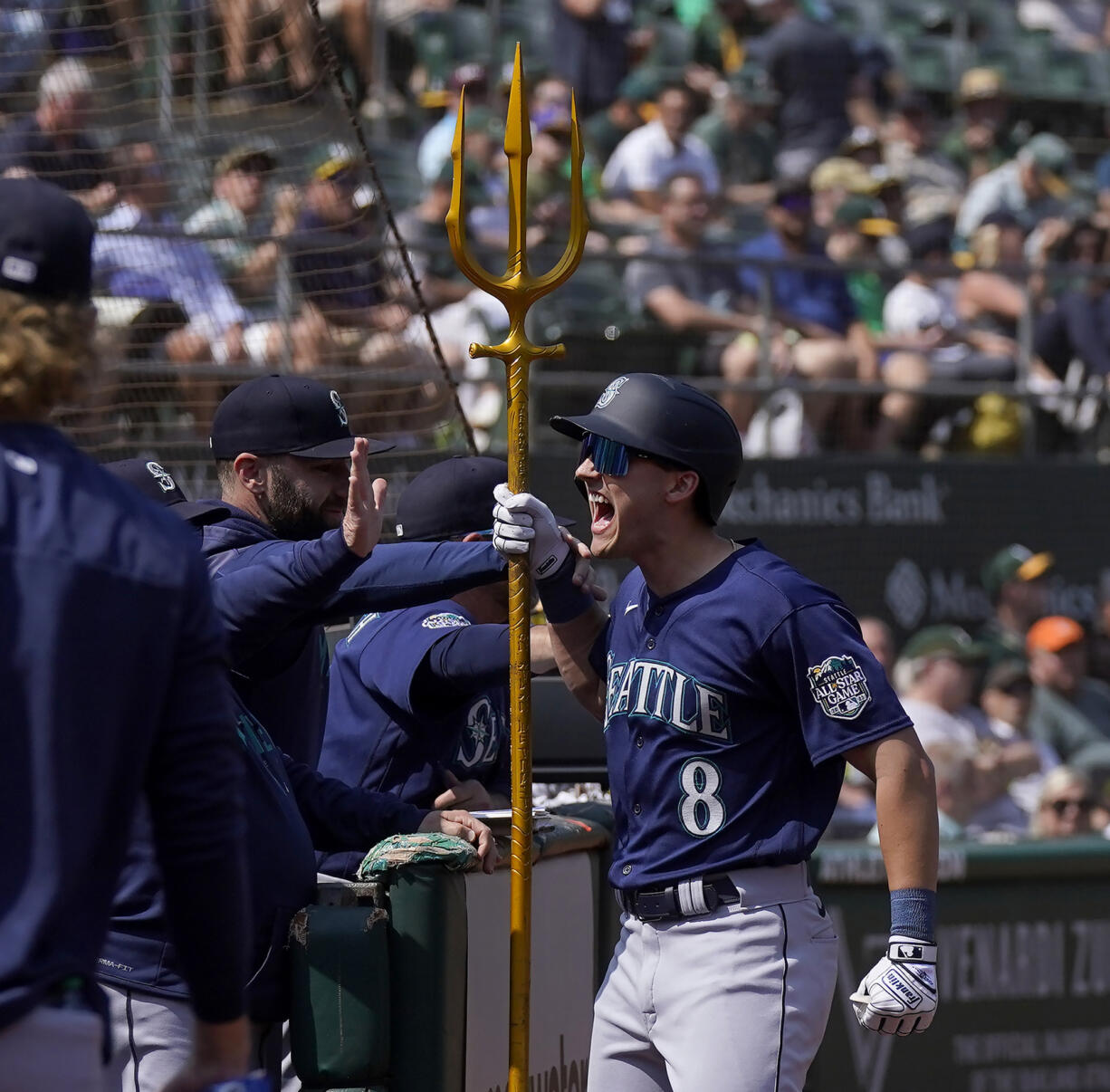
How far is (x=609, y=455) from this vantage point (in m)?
3.53

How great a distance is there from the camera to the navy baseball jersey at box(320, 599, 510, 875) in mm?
4000

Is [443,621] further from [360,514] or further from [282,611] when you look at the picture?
[360,514]

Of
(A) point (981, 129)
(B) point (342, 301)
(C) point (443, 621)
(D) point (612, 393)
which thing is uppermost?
(A) point (981, 129)

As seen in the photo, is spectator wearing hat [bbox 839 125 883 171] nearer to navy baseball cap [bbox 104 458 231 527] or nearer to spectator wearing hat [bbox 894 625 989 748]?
spectator wearing hat [bbox 894 625 989 748]

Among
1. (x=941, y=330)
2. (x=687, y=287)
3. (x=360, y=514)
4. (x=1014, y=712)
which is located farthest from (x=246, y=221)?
(x=360, y=514)

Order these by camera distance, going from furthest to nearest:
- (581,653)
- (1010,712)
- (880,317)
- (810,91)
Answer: (810,91)
(880,317)
(1010,712)
(581,653)

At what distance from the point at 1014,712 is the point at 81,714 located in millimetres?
7331

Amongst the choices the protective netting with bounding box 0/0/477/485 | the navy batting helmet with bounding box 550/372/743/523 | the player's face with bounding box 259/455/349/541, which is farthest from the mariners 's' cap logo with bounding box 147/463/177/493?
the protective netting with bounding box 0/0/477/485

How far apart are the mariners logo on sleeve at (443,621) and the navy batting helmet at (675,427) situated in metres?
0.70

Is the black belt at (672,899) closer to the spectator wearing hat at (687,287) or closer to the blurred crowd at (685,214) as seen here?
the blurred crowd at (685,214)

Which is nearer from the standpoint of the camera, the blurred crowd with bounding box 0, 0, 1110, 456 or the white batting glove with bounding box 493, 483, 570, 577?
the white batting glove with bounding box 493, 483, 570, 577

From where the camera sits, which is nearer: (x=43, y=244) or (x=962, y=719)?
(x=43, y=244)

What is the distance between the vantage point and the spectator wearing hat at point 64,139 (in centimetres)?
772

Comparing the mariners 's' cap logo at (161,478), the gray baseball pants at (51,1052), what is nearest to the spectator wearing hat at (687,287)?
the mariners 's' cap logo at (161,478)
